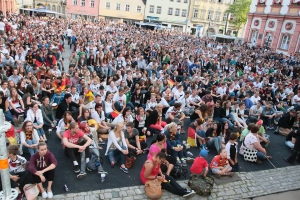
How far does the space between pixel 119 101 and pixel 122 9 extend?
4758 cm

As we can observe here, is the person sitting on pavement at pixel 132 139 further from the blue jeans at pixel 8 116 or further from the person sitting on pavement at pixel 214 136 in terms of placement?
the blue jeans at pixel 8 116

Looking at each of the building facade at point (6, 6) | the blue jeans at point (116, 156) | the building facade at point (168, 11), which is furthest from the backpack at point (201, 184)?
the building facade at point (168, 11)

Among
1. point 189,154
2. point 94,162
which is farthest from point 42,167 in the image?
point 189,154

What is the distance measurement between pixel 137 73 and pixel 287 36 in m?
24.0

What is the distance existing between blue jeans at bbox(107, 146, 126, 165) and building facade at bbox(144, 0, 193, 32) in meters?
49.0

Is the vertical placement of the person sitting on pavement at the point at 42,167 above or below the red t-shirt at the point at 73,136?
below

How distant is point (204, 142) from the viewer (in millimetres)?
7652

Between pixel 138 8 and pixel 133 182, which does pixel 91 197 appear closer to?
pixel 133 182

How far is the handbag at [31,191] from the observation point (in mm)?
4696

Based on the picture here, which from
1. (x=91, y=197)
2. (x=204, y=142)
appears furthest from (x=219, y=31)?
(x=91, y=197)

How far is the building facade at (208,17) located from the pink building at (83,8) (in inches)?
780

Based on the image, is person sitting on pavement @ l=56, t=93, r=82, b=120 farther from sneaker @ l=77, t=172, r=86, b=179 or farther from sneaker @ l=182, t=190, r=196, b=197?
sneaker @ l=182, t=190, r=196, b=197

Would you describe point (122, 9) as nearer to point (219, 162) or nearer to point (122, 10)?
point (122, 10)

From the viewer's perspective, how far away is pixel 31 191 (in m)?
4.76
